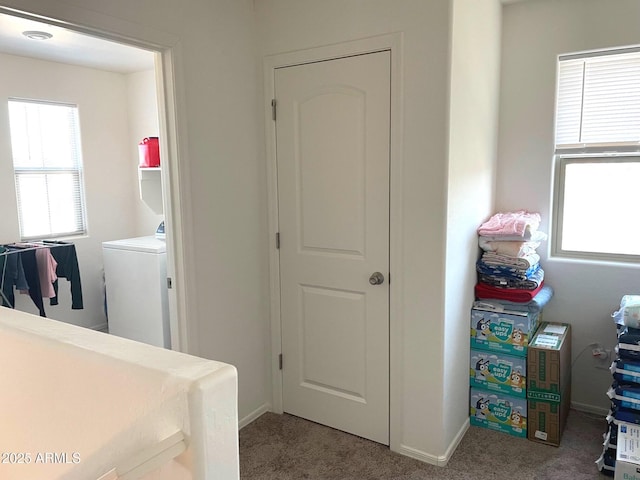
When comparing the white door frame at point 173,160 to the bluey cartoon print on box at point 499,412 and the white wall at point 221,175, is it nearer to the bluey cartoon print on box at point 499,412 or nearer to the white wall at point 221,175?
the white wall at point 221,175

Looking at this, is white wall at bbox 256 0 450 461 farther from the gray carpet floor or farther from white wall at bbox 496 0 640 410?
white wall at bbox 496 0 640 410

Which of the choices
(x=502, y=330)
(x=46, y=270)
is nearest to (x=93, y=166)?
(x=46, y=270)

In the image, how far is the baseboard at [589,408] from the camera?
2.93 m

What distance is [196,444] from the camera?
0.90 meters

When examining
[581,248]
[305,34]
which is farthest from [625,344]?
[305,34]

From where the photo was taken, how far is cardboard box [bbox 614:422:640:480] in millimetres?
2092

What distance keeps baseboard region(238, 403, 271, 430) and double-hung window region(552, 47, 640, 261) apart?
207 centimetres

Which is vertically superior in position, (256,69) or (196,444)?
(256,69)

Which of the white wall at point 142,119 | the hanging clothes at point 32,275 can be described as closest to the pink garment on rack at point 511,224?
the white wall at point 142,119

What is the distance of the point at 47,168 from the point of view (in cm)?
420

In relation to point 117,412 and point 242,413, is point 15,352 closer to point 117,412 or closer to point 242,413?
point 117,412

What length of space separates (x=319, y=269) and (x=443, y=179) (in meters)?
0.87

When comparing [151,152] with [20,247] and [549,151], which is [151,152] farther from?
[549,151]

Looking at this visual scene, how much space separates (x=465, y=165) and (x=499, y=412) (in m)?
1.42
